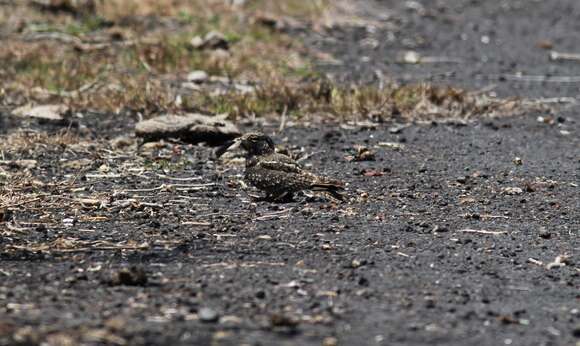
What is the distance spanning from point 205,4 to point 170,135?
5.40 m

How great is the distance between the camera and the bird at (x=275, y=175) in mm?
6344

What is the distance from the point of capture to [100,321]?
13.7 feet

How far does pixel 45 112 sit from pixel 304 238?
366 cm

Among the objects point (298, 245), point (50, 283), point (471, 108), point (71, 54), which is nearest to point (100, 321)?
point (50, 283)

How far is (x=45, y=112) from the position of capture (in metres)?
8.57

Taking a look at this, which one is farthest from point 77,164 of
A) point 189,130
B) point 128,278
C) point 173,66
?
point 173,66

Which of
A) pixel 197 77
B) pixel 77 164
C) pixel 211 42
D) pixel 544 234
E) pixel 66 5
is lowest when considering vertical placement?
pixel 544 234

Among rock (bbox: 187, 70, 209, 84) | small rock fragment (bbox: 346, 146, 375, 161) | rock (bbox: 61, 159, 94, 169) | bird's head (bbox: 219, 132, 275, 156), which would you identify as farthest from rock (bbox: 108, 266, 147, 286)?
rock (bbox: 187, 70, 209, 84)

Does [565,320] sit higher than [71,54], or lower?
lower

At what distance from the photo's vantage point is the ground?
431 centimetres

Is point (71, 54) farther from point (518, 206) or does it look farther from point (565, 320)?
point (565, 320)

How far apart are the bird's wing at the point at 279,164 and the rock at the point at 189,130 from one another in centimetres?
145

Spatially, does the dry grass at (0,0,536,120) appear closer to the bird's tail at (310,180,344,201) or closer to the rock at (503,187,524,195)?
the rock at (503,187,524,195)

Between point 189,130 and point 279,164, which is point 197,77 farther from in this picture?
point 279,164
